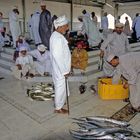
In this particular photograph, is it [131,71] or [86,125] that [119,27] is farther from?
[86,125]

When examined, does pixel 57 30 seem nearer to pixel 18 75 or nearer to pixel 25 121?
pixel 25 121

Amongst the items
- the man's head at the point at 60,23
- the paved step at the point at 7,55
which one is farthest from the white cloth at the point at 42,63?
the man's head at the point at 60,23

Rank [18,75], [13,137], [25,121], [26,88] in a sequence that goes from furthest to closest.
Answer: [18,75] → [26,88] → [25,121] → [13,137]

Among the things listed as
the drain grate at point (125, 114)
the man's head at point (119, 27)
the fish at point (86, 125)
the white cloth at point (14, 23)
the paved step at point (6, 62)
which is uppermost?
the white cloth at point (14, 23)

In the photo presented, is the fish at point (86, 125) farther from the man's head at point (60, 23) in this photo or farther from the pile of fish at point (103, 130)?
the man's head at point (60, 23)

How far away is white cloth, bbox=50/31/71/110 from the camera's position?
153 inches

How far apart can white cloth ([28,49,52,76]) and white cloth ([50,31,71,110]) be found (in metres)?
2.47

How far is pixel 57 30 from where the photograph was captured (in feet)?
13.0

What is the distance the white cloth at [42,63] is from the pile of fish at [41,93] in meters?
1.03

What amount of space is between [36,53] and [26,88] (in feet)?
4.46

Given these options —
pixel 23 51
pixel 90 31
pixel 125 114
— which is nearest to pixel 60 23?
pixel 125 114

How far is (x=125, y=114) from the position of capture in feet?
13.6

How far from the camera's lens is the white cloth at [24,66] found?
638 centimetres

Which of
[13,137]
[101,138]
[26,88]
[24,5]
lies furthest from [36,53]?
[24,5]
